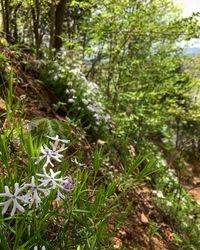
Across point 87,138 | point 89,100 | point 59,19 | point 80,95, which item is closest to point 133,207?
point 87,138

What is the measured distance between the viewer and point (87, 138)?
3812mm

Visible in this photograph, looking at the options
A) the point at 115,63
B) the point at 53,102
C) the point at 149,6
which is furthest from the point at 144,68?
the point at 53,102

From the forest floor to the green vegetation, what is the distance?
23 millimetres

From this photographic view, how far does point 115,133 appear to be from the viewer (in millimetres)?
4301

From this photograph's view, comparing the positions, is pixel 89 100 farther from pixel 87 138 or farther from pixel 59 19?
pixel 59 19

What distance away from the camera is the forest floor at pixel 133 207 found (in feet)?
8.90

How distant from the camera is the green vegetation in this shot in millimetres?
1324

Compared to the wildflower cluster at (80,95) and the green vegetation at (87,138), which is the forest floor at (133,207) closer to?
the green vegetation at (87,138)

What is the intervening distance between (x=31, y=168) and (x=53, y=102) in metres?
2.89

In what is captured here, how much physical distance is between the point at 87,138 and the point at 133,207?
956 mm

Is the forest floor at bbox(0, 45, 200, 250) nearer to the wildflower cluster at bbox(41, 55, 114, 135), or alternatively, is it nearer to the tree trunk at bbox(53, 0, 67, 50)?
the wildflower cluster at bbox(41, 55, 114, 135)

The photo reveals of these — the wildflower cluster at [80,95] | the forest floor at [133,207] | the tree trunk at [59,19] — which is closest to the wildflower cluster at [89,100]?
the wildflower cluster at [80,95]

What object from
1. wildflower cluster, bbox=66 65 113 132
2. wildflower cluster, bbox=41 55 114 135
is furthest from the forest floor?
wildflower cluster, bbox=66 65 113 132

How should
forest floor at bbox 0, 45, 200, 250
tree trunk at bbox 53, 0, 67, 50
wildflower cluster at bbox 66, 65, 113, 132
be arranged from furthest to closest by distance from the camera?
tree trunk at bbox 53, 0, 67, 50 < wildflower cluster at bbox 66, 65, 113, 132 < forest floor at bbox 0, 45, 200, 250
